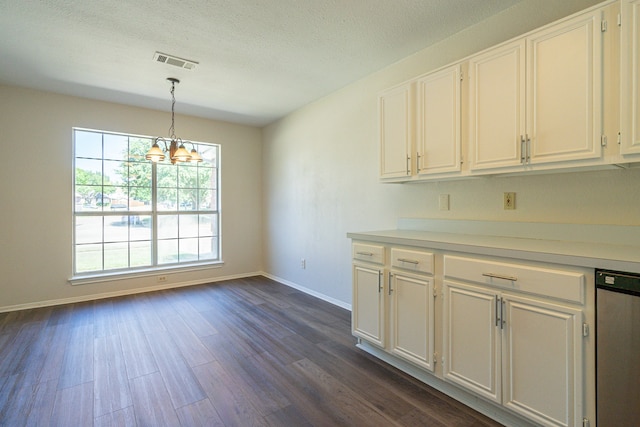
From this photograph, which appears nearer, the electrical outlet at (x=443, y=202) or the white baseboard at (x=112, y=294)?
the electrical outlet at (x=443, y=202)

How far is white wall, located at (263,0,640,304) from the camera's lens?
1856 mm

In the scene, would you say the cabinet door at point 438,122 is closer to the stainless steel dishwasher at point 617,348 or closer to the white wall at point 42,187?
the stainless steel dishwasher at point 617,348

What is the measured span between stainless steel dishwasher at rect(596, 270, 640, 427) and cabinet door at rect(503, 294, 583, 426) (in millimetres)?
74

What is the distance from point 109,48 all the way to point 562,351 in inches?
155

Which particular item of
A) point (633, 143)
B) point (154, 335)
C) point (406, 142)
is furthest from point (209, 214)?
point (633, 143)

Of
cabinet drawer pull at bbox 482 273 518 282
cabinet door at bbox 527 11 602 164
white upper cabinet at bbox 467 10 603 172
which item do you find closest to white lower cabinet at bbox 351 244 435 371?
cabinet drawer pull at bbox 482 273 518 282

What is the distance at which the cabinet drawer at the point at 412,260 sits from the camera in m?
1.98

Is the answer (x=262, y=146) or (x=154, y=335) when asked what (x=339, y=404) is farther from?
(x=262, y=146)

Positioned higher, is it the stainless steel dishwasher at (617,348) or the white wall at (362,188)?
the white wall at (362,188)

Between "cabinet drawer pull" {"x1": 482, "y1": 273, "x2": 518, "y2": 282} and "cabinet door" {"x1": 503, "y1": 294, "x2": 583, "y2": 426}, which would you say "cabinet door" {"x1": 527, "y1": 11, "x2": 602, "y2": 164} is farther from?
"cabinet door" {"x1": 503, "y1": 294, "x2": 583, "y2": 426}

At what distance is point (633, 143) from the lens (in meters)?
1.40

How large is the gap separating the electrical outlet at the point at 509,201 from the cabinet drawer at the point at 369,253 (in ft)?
3.12

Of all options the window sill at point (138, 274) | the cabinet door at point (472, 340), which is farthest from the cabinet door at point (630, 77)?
the window sill at point (138, 274)

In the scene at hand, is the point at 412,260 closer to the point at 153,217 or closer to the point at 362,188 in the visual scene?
the point at 362,188
